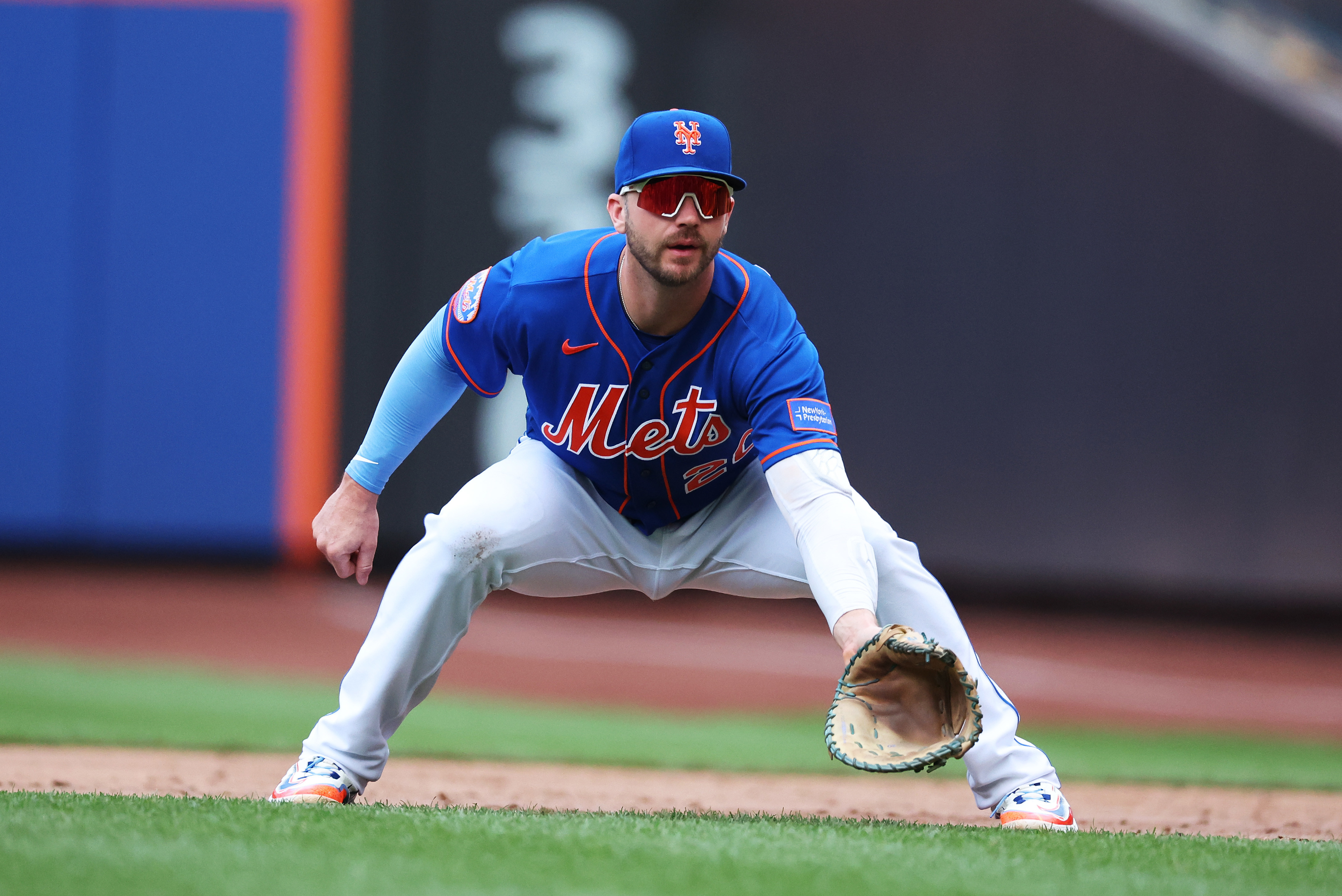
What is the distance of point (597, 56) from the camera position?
807 centimetres

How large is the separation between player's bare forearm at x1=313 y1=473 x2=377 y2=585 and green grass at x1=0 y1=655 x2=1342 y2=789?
144cm

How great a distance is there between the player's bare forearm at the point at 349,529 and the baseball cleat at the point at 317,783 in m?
0.37

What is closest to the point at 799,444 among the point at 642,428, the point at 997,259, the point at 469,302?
the point at 642,428

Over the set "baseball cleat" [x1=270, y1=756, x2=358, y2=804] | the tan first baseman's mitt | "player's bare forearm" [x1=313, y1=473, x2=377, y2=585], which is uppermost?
"player's bare forearm" [x1=313, y1=473, x2=377, y2=585]

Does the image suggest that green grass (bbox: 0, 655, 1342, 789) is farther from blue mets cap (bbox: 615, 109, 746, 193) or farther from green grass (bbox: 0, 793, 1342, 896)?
blue mets cap (bbox: 615, 109, 746, 193)

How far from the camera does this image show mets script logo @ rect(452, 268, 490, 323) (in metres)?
2.59

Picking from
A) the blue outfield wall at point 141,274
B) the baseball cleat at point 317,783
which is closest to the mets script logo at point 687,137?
the baseball cleat at point 317,783

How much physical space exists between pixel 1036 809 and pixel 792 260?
6086mm

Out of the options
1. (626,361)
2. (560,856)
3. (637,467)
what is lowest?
(560,856)

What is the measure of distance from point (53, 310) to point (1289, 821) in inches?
290

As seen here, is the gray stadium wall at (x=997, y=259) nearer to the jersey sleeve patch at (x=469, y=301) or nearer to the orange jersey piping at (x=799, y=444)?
the jersey sleeve patch at (x=469, y=301)

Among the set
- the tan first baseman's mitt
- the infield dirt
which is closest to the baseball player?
the tan first baseman's mitt

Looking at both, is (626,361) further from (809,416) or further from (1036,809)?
(1036,809)

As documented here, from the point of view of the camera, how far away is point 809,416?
241 cm
